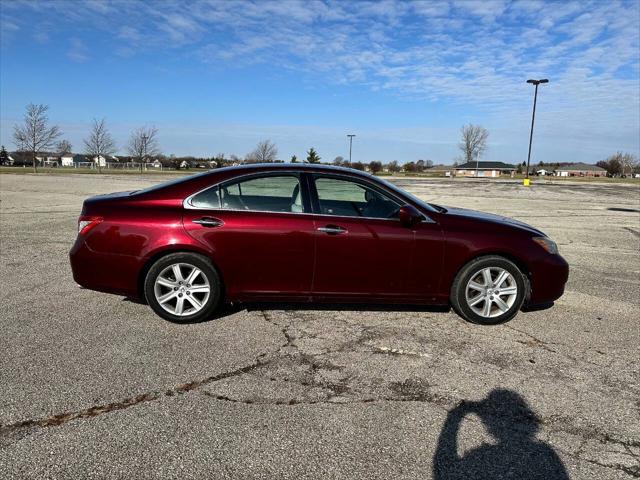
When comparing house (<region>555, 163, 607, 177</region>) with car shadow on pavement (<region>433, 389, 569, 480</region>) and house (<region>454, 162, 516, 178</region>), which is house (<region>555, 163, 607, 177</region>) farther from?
car shadow on pavement (<region>433, 389, 569, 480</region>)

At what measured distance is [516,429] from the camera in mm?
2891

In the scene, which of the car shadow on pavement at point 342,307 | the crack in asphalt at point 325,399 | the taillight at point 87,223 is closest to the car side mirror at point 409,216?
the car shadow on pavement at point 342,307

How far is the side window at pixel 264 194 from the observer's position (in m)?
4.61

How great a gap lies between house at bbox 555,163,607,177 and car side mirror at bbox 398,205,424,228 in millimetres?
143390

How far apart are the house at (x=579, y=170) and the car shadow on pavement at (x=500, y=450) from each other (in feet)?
475

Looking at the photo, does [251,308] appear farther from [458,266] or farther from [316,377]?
[458,266]

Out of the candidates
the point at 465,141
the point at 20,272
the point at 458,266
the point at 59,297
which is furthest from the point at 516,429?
the point at 465,141

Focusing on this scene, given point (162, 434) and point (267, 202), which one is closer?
point (162, 434)

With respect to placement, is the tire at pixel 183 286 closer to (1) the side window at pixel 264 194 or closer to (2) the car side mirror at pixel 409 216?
(1) the side window at pixel 264 194

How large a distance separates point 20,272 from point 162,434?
4772 millimetres

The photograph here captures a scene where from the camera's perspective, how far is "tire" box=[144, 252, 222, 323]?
4461mm

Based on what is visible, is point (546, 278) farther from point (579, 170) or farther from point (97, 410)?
point (579, 170)

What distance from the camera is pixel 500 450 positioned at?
105 inches

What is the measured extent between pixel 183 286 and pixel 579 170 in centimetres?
15600
